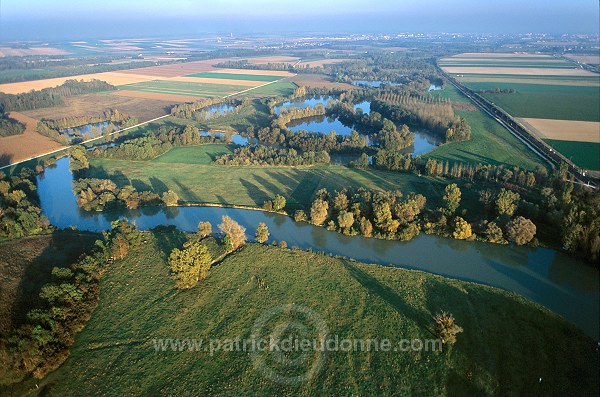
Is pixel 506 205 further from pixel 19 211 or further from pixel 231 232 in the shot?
pixel 19 211

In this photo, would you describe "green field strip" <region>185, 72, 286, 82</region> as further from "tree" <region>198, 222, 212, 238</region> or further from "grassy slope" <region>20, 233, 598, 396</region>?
"grassy slope" <region>20, 233, 598, 396</region>

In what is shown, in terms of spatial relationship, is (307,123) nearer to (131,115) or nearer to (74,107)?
(131,115)

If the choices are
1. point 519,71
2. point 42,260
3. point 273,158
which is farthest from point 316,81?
point 42,260

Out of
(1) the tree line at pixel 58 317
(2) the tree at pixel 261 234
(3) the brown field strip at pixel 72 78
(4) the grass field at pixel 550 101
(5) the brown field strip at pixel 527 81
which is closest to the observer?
(1) the tree line at pixel 58 317

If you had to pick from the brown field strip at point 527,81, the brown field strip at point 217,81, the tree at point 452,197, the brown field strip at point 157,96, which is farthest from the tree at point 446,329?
the brown field strip at point 527,81

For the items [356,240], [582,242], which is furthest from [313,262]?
[582,242]

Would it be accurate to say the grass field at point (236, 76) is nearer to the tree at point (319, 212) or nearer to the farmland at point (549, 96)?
the farmland at point (549, 96)

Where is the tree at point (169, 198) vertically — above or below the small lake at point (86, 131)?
below
